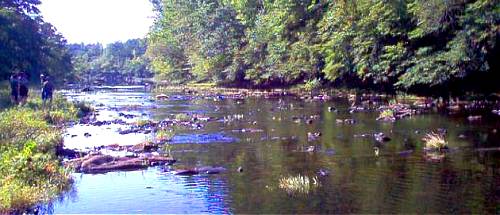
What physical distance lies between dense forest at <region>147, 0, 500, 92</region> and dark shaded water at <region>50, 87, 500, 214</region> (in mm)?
13472

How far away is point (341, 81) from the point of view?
65312mm

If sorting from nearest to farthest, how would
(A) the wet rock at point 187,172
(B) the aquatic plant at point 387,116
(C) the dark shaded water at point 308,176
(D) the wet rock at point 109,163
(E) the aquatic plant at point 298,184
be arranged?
(C) the dark shaded water at point 308,176
(E) the aquatic plant at point 298,184
(A) the wet rock at point 187,172
(D) the wet rock at point 109,163
(B) the aquatic plant at point 387,116

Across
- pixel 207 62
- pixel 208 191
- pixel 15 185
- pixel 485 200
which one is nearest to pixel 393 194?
pixel 485 200

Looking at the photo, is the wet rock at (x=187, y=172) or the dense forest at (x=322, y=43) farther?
the dense forest at (x=322, y=43)

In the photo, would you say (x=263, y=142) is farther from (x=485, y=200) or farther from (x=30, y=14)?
(x=30, y=14)

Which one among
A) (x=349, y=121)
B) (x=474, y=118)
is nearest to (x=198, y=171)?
(x=349, y=121)

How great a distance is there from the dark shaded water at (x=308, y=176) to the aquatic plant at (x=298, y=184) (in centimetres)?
7

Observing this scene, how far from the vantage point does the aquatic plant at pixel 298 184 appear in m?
16.8

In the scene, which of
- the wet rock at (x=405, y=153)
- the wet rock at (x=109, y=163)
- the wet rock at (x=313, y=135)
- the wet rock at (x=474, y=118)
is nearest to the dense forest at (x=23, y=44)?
the wet rock at (x=313, y=135)

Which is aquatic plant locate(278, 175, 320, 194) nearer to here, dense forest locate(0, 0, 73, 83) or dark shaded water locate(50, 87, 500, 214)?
dark shaded water locate(50, 87, 500, 214)

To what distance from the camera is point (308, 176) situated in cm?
1869

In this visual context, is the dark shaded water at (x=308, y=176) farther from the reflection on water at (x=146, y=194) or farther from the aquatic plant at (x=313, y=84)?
the aquatic plant at (x=313, y=84)

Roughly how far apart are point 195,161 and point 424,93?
33.4 m

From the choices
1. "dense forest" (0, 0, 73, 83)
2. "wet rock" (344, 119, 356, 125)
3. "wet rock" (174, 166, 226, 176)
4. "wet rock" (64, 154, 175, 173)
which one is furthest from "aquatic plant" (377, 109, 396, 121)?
"dense forest" (0, 0, 73, 83)
